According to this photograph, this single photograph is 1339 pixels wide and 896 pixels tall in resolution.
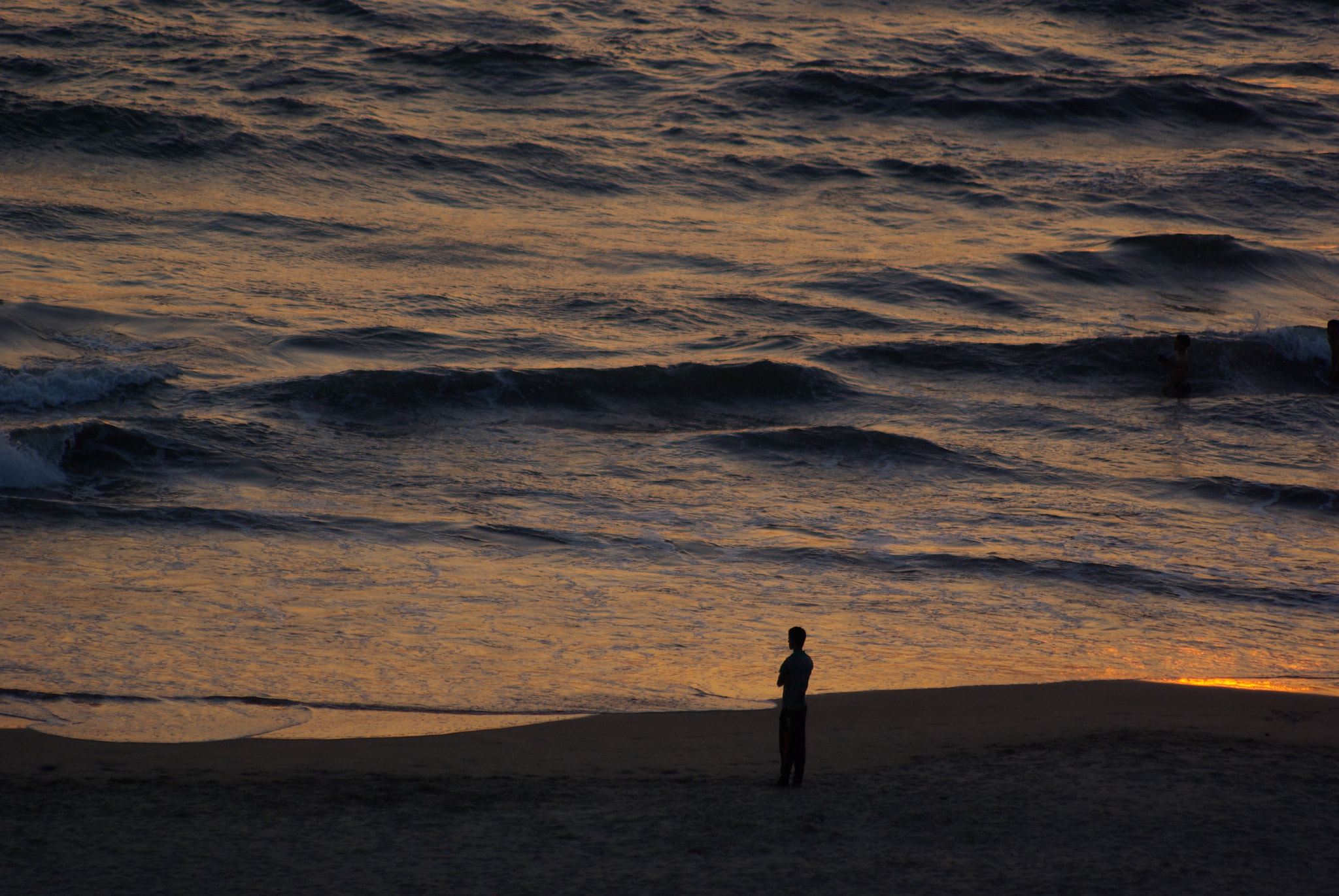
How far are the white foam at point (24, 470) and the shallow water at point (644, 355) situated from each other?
6cm

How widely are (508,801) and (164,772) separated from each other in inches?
72.7

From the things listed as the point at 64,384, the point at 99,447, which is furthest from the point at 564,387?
the point at 64,384

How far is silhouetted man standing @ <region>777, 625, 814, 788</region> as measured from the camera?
668 centimetres

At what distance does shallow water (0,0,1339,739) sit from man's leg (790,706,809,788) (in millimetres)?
1391

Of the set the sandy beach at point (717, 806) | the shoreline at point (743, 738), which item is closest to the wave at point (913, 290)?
the shoreline at point (743, 738)

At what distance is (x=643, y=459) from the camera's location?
14.2 metres

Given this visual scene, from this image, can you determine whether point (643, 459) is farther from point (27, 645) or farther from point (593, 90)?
point (593, 90)

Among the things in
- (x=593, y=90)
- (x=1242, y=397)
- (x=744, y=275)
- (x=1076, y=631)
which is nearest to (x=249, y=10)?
(x=593, y=90)

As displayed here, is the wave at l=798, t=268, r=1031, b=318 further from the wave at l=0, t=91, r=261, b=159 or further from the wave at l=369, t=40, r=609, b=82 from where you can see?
the wave at l=0, t=91, r=261, b=159

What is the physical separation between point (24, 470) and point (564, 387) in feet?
21.0

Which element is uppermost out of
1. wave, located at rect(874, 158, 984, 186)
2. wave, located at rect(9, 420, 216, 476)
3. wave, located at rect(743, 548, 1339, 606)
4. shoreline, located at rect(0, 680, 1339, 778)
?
wave, located at rect(874, 158, 984, 186)

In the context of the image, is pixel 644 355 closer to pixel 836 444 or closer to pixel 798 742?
pixel 836 444

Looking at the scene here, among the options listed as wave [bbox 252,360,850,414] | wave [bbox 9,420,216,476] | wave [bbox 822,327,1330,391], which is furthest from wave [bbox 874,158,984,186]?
wave [bbox 9,420,216,476]

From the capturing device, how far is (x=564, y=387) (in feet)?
53.3
